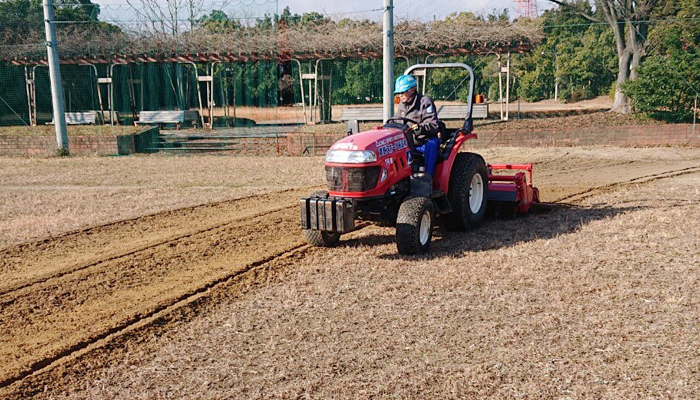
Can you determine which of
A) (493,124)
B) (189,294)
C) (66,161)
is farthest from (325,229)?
(493,124)

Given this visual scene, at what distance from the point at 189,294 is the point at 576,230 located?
15.1ft

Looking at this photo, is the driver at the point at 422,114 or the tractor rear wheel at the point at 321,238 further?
the driver at the point at 422,114

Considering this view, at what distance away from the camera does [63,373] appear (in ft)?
13.9

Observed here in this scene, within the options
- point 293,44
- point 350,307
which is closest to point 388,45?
point 350,307

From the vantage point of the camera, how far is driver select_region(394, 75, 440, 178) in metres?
7.39

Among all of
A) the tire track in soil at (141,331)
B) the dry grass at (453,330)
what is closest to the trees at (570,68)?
the dry grass at (453,330)

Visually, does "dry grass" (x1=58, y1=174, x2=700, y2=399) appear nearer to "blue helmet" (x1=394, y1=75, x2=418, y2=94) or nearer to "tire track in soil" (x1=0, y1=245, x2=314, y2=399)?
"tire track in soil" (x1=0, y1=245, x2=314, y2=399)

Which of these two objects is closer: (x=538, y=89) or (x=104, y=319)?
(x=104, y=319)

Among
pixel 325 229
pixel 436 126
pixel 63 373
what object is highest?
pixel 436 126

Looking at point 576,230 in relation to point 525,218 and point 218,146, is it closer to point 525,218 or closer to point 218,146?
point 525,218

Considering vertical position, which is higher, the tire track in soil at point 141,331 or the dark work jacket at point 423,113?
the dark work jacket at point 423,113

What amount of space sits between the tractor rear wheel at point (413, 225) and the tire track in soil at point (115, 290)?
1404mm

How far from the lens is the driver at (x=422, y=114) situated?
7387mm

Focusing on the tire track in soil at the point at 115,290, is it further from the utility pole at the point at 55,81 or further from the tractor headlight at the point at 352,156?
the utility pole at the point at 55,81
